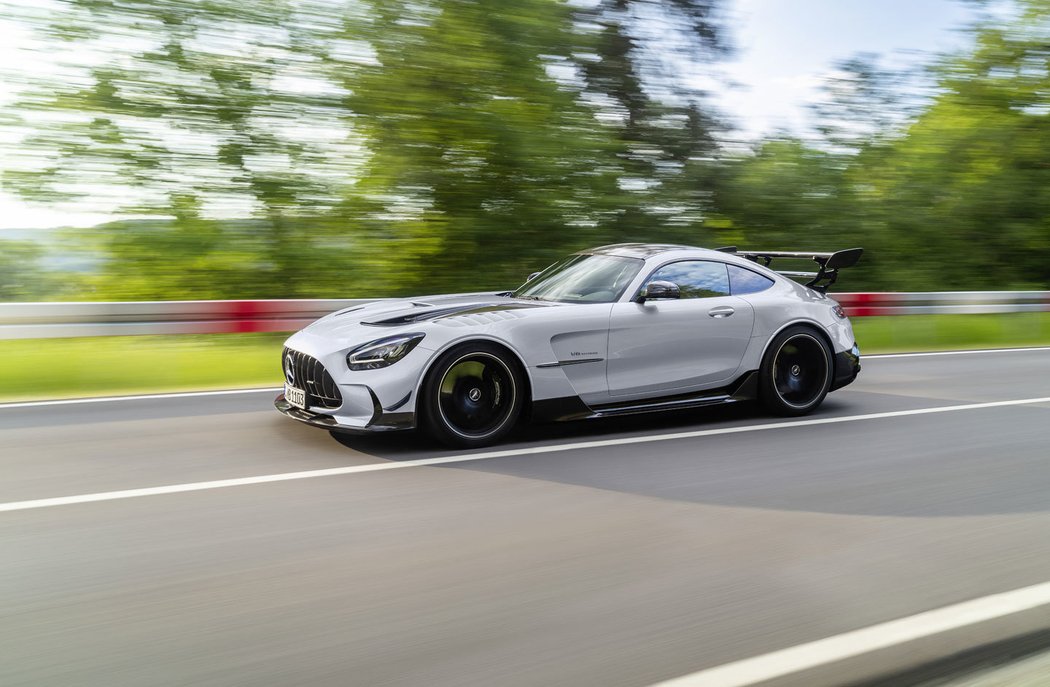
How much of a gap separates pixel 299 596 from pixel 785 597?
1923 millimetres

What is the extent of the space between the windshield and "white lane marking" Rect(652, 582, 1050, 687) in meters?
3.45

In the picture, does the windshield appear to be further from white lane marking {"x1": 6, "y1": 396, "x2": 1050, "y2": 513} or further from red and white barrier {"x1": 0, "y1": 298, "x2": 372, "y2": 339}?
red and white barrier {"x1": 0, "y1": 298, "x2": 372, "y2": 339}

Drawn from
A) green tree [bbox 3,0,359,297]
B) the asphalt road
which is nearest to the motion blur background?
green tree [bbox 3,0,359,297]

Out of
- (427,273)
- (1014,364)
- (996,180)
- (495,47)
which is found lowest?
(1014,364)

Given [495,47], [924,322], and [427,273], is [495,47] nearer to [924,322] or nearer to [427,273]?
[427,273]

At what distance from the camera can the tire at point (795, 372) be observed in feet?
23.1

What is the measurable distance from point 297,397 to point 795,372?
392 cm

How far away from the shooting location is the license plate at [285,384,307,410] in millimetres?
5926

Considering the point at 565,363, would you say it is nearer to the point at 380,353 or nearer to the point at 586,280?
the point at 586,280

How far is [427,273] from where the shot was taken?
1409cm

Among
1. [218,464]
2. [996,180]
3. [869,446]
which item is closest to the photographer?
[218,464]

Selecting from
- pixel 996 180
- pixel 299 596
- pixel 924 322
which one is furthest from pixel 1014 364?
pixel 996 180

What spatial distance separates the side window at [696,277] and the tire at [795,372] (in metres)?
0.63

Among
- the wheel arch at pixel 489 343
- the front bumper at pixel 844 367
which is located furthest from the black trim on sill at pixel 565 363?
the front bumper at pixel 844 367
